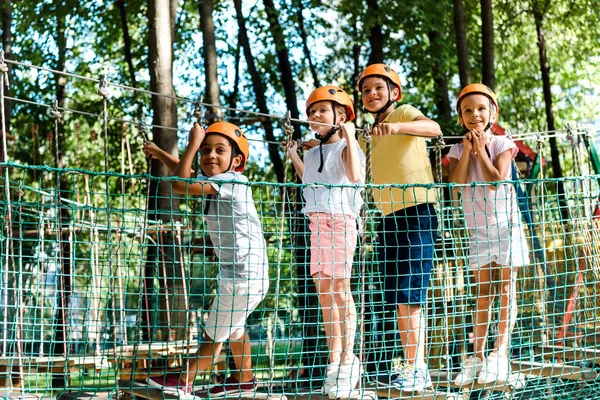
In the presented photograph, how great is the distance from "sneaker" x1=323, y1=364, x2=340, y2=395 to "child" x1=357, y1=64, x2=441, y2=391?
26 centimetres

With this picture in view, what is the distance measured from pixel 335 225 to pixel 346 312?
1.31 feet

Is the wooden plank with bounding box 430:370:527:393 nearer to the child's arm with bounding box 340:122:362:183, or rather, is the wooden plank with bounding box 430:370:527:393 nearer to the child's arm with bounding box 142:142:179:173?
the child's arm with bounding box 340:122:362:183

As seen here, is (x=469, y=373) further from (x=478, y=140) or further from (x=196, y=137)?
(x=196, y=137)

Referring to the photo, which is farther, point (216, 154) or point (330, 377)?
point (216, 154)

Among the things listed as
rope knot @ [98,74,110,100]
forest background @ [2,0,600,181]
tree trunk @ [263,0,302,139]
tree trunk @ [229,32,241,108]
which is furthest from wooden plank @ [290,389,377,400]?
tree trunk @ [229,32,241,108]

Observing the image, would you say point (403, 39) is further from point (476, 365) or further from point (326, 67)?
point (476, 365)

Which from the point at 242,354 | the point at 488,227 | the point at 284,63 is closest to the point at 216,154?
the point at 242,354

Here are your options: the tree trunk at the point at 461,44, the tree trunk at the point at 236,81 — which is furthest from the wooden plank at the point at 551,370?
the tree trunk at the point at 236,81

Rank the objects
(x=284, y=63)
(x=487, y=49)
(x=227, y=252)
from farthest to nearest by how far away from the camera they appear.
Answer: (x=284, y=63), (x=487, y=49), (x=227, y=252)

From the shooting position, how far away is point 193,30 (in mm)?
11508

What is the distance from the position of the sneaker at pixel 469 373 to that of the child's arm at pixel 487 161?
0.86 metres

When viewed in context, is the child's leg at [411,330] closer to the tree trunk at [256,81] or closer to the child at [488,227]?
the child at [488,227]

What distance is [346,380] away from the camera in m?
3.58

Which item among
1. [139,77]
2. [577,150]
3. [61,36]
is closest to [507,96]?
[139,77]
